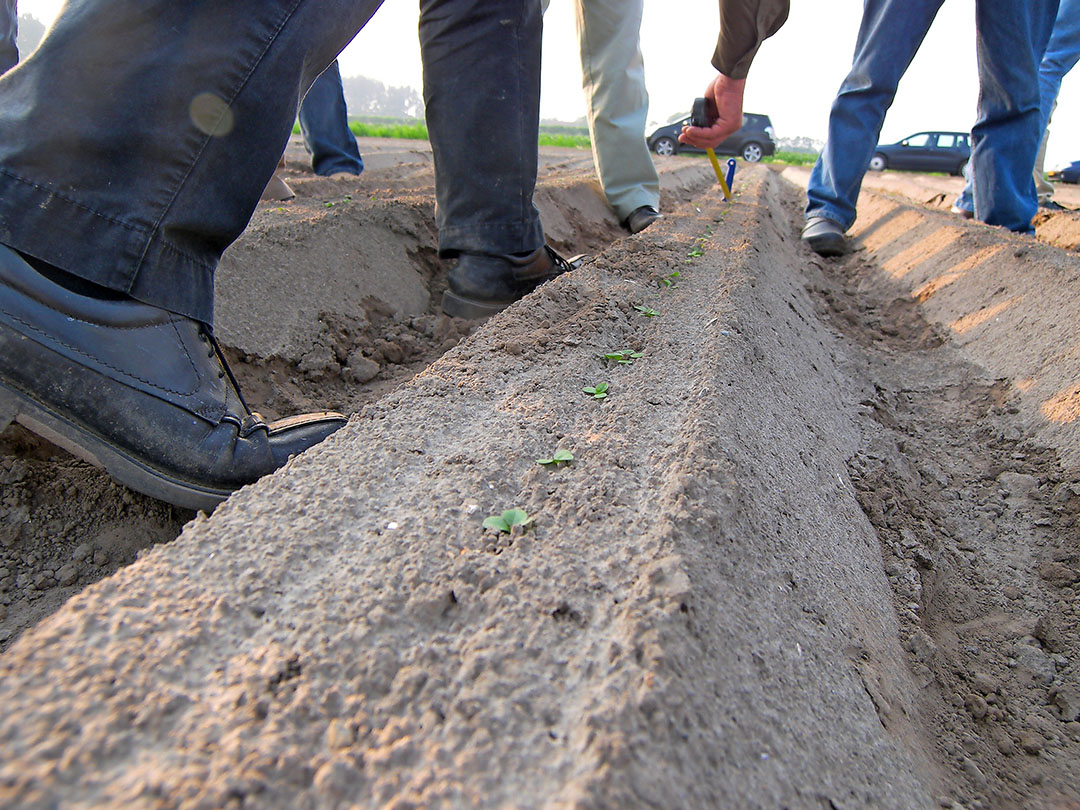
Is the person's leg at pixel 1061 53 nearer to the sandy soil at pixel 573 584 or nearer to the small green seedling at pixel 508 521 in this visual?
the sandy soil at pixel 573 584

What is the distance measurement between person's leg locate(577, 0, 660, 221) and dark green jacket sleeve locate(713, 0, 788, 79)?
2.55 feet

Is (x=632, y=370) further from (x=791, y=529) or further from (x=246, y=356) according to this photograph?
(x=246, y=356)

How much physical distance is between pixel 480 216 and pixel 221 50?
1.05 metres

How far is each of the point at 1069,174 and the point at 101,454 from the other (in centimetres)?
2140

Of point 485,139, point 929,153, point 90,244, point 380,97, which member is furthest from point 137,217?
point 380,97

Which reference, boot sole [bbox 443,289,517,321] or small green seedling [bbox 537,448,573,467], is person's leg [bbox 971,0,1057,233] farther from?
small green seedling [bbox 537,448,573,467]

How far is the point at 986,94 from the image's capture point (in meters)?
3.78

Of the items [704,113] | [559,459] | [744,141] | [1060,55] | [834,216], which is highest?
[1060,55]

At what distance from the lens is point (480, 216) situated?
2.11 metres

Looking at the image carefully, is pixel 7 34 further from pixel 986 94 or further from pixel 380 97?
pixel 380 97

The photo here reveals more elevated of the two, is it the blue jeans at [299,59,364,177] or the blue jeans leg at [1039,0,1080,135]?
the blue jeans leg at [1039,0,1080,135]

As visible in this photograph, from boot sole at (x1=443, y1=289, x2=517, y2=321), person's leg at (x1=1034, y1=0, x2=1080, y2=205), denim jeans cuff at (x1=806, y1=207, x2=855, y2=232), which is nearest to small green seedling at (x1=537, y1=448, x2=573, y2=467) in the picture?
boot sole at (x1=443, y1=289, x2=517, y2=321)

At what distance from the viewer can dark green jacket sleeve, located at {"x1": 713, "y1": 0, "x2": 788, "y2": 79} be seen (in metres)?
2.75

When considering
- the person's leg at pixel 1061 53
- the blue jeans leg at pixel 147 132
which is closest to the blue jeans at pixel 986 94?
the person's leg at pixel 1061 53
